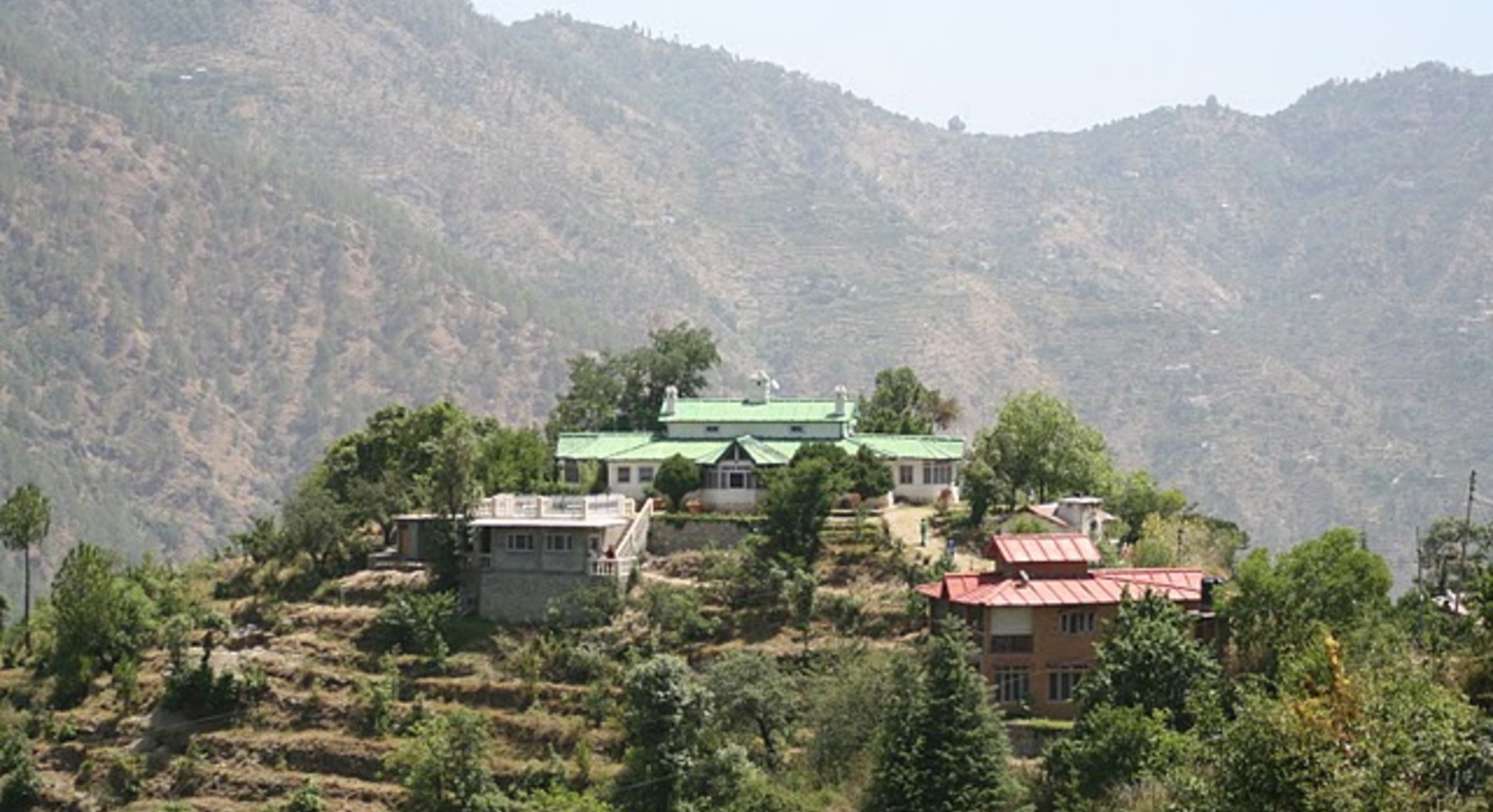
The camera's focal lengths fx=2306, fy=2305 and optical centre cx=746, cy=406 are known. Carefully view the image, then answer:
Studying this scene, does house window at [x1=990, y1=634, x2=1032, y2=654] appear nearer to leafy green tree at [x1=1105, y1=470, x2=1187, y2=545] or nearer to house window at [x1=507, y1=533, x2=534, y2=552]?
leafy green tree at [x1=1105, y1=470, x2=1187, y2=545]

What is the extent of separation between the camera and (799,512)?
67062mm

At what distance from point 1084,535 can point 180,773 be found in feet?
83.2

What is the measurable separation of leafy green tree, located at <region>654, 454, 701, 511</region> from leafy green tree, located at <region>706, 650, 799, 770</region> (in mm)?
12785

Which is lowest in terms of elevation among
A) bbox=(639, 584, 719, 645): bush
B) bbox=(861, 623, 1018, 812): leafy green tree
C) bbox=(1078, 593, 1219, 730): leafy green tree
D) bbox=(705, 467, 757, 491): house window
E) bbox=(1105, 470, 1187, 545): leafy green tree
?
bbox=(861, 623, 1018, 812): leafy green tree

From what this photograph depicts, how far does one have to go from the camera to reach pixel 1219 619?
59.6 metres

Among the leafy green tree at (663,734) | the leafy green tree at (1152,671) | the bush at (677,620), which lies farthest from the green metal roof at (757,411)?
the leafy green tree at (1152,671)

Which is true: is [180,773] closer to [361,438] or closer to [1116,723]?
[361,438]

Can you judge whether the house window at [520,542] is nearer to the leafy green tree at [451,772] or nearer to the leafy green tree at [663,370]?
the leafy green tree at [451,772]

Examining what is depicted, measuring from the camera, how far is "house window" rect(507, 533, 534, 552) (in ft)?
218

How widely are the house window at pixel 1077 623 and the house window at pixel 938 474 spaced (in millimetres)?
17150

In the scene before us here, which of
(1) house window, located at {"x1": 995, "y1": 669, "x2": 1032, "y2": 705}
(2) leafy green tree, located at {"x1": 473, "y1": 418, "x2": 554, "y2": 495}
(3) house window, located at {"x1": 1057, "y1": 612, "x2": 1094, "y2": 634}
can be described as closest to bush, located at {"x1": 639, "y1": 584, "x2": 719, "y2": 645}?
(2) leafy green tree, located at {"x1": 473, "y1": 418, "x2": 554, "y2": 495}

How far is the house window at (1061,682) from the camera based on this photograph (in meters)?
59.2

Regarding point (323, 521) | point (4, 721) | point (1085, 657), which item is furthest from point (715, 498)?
point (4, 721)

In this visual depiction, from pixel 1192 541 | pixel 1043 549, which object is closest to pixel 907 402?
pixel 1192 541
